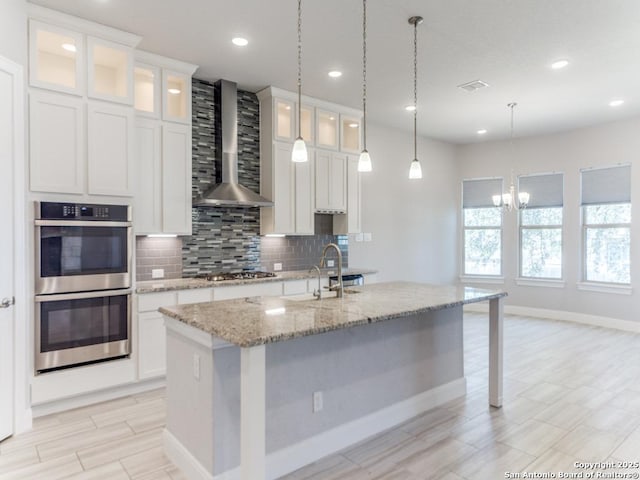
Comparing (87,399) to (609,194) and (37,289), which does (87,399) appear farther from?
(609,194)

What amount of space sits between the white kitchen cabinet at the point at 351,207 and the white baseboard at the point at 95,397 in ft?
9.88

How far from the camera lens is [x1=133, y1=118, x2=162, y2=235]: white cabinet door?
A: 3.89 metres

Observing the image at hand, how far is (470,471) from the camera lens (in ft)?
8.02

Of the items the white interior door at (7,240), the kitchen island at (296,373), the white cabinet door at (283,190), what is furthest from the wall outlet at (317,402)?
the white cabinet door at (283,190)

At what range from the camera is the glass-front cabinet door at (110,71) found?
11.2 ft

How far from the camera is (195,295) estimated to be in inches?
155

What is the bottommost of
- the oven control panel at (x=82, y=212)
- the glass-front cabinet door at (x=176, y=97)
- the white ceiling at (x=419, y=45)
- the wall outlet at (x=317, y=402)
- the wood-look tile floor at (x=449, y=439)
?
the wood-look tile floor at (x=449, y=439)

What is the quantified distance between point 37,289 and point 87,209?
70 cm

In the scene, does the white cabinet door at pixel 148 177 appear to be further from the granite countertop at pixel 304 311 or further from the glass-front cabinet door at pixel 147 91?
the granite countertop at pixel 304 311

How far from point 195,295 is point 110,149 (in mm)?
1489

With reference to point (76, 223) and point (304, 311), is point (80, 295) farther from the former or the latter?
point (304, 311)

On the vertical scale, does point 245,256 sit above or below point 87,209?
below

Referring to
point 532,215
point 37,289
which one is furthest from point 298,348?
point 532,215

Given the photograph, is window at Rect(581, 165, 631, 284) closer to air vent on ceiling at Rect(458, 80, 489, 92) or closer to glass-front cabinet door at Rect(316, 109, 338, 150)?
air vent on ceiling at Rect(458, 80, 489, 92)
